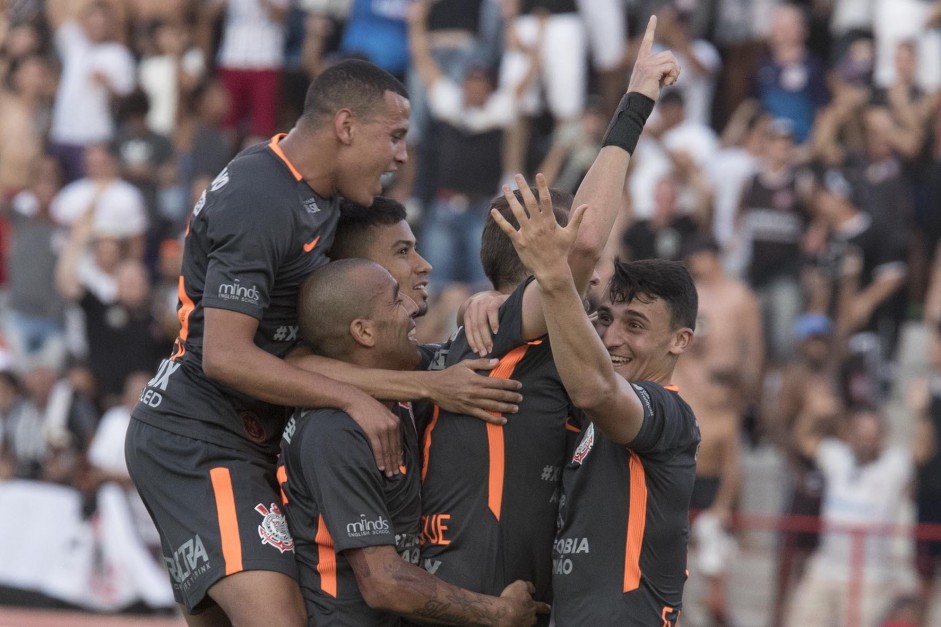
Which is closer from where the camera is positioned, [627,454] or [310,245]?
[627,454]

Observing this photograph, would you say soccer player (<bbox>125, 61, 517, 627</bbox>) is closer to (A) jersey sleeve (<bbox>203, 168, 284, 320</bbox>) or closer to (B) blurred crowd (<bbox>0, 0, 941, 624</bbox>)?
(A) jersey sleeve (<bbox>203, 168, 284, 320</bbox>)

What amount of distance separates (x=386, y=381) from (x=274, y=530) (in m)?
0.63

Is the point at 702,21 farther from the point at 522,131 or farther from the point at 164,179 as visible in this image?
the point at 164,179

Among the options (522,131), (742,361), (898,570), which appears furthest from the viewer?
(522,131)

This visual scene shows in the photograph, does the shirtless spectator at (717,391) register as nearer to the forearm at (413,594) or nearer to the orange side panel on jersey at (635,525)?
the orange side panel on jersey at (635,525)

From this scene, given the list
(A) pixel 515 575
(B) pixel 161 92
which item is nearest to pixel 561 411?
(A) pixel 515 575

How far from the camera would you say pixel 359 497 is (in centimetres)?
487

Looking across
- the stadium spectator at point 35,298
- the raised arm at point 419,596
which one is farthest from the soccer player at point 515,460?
the stadium spectator at point 35,298

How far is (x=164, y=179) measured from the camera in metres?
14.5

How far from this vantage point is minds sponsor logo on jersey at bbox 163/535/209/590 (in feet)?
17.2

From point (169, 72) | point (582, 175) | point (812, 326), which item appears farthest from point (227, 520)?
point (169, 72)

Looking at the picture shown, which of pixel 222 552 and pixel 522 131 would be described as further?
pixel 522 131

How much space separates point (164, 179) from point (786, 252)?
5.88 metres

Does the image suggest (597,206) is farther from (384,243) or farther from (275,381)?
(275,381)
